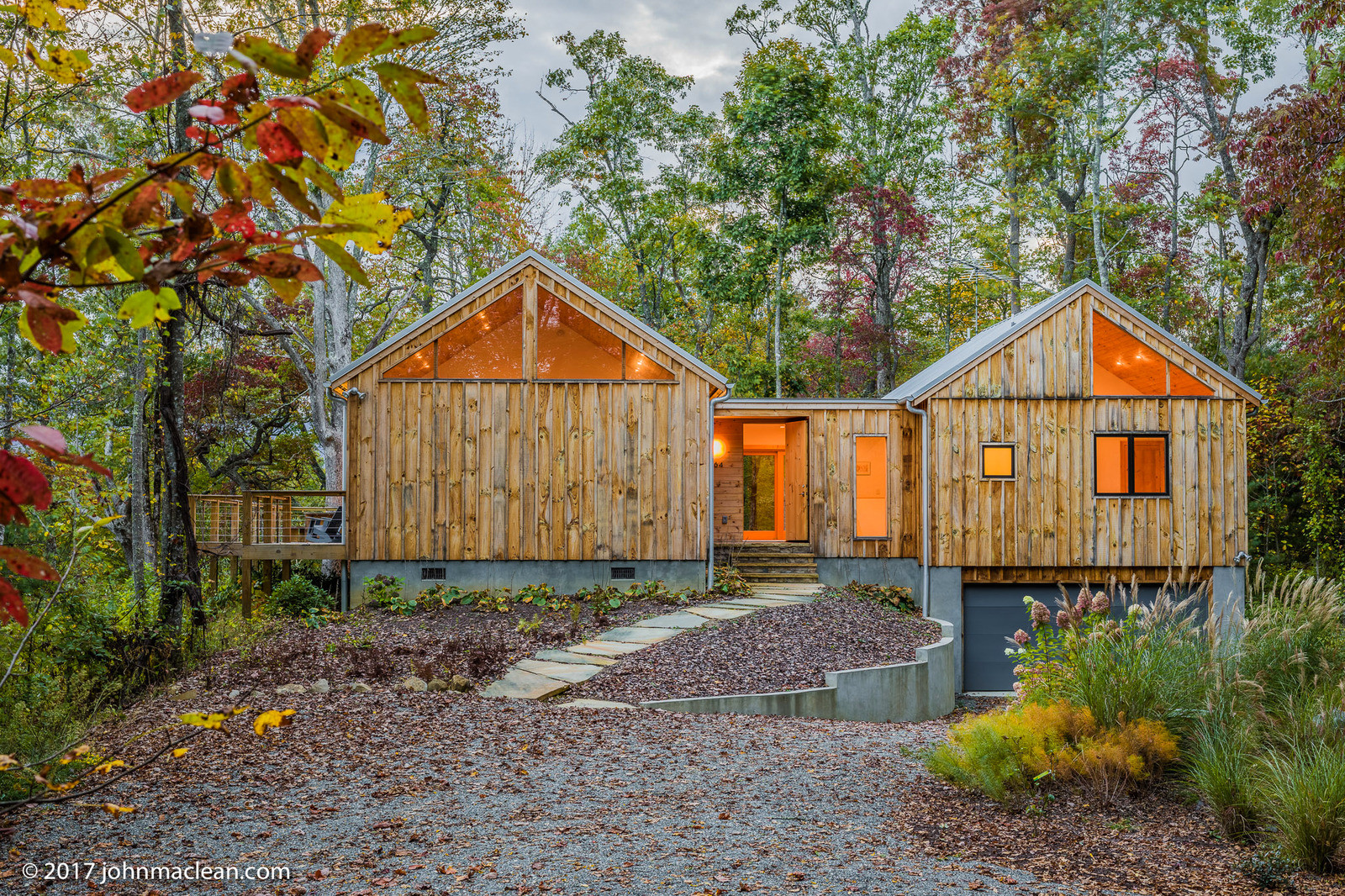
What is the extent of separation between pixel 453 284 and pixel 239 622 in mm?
10788

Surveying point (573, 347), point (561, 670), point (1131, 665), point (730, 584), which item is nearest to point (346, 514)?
point (573, 347)

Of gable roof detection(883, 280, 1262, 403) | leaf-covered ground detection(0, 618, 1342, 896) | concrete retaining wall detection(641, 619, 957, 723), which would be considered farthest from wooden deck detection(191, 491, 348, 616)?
gable roof detection(883, 280, 1262, 403)

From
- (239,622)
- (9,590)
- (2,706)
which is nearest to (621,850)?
(9,590)

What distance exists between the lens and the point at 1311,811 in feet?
11.8

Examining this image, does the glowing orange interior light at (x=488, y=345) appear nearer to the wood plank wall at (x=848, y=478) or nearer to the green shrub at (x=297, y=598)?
the green shrub at (x=297, y=598)

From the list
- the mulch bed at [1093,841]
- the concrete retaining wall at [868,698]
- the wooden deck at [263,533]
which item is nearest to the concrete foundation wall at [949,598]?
the concrete retaining wall at [868,698]

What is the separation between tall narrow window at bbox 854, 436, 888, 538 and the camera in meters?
13.7

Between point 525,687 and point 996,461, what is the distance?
8340 millimetres

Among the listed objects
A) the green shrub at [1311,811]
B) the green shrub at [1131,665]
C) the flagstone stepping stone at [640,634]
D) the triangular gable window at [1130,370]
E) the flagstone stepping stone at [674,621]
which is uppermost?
the triangular gable window at [1130,370]

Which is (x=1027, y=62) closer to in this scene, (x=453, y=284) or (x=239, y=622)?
(x=453, y=284)

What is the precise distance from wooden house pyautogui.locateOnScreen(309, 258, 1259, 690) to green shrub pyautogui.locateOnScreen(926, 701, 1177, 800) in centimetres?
736

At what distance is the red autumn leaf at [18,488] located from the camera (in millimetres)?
934

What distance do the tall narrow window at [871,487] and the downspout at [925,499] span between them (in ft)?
2.96

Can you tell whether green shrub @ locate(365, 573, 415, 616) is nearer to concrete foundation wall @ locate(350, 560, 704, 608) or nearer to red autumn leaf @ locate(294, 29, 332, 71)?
concrete foundation wall @ locate(350, 560, 704, 608)
